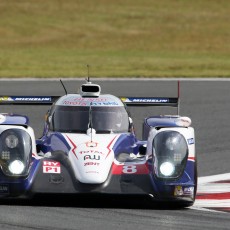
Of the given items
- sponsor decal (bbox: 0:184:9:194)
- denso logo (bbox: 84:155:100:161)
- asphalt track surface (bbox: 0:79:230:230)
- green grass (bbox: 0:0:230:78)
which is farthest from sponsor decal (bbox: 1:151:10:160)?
green grass (bbox: 0:0:230:78)

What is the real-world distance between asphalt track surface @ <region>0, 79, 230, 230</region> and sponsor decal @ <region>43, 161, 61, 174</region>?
1.30 feet

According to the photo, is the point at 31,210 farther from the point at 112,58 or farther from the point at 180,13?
the point at 180,13

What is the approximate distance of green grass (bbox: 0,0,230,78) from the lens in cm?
3834

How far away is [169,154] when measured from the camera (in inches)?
496

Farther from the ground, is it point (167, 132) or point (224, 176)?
point (167, 132)

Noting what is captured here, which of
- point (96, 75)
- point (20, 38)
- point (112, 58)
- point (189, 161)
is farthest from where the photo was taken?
point (20, 38)

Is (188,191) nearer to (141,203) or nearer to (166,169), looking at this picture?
(166,169)

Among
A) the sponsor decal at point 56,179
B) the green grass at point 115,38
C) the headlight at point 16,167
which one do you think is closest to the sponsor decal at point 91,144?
the sponsor decal at point 56,179

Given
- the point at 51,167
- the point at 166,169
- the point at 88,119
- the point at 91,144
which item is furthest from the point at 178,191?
the point at 88,119

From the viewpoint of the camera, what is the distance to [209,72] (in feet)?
117

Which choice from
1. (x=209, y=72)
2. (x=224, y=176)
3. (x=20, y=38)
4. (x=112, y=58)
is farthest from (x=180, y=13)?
(x=224, y=176)

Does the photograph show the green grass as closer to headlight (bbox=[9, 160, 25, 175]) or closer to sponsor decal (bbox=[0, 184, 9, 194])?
headlight (bbox=[9, 160, 25, 175])

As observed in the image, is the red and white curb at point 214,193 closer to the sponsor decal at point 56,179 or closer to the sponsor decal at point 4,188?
the sponsor decal at point 56,179

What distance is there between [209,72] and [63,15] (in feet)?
127
